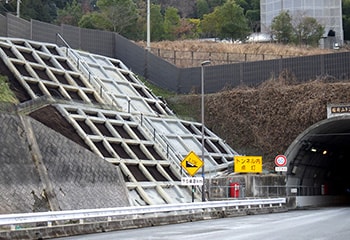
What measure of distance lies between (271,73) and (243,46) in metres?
15.7

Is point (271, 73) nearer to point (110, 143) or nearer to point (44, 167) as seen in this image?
point (110, 143)

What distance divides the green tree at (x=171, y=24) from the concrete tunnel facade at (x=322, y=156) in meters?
36.1

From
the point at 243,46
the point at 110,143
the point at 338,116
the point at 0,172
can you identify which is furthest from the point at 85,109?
the point at 243,46

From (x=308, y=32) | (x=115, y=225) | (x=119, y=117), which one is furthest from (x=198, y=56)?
(x=115, y=225)

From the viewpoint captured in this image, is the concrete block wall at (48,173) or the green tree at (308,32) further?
the green tree at (308,32)

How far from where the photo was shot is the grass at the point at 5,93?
31.9m

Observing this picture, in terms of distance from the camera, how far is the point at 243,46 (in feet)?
205

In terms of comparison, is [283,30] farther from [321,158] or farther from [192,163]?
[192,163]

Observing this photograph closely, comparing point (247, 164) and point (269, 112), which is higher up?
point (269, 112)

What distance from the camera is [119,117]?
37000 millimetres

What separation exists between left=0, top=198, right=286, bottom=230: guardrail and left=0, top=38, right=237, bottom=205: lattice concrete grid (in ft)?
8.99

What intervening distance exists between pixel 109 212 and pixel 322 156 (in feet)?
102

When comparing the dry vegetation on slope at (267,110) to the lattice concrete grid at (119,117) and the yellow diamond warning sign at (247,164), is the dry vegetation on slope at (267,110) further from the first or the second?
the yellow diamond warning sign at (247,164)

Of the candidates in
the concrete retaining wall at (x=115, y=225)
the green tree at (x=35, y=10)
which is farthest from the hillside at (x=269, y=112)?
the green tree at (x=35, y=10)
